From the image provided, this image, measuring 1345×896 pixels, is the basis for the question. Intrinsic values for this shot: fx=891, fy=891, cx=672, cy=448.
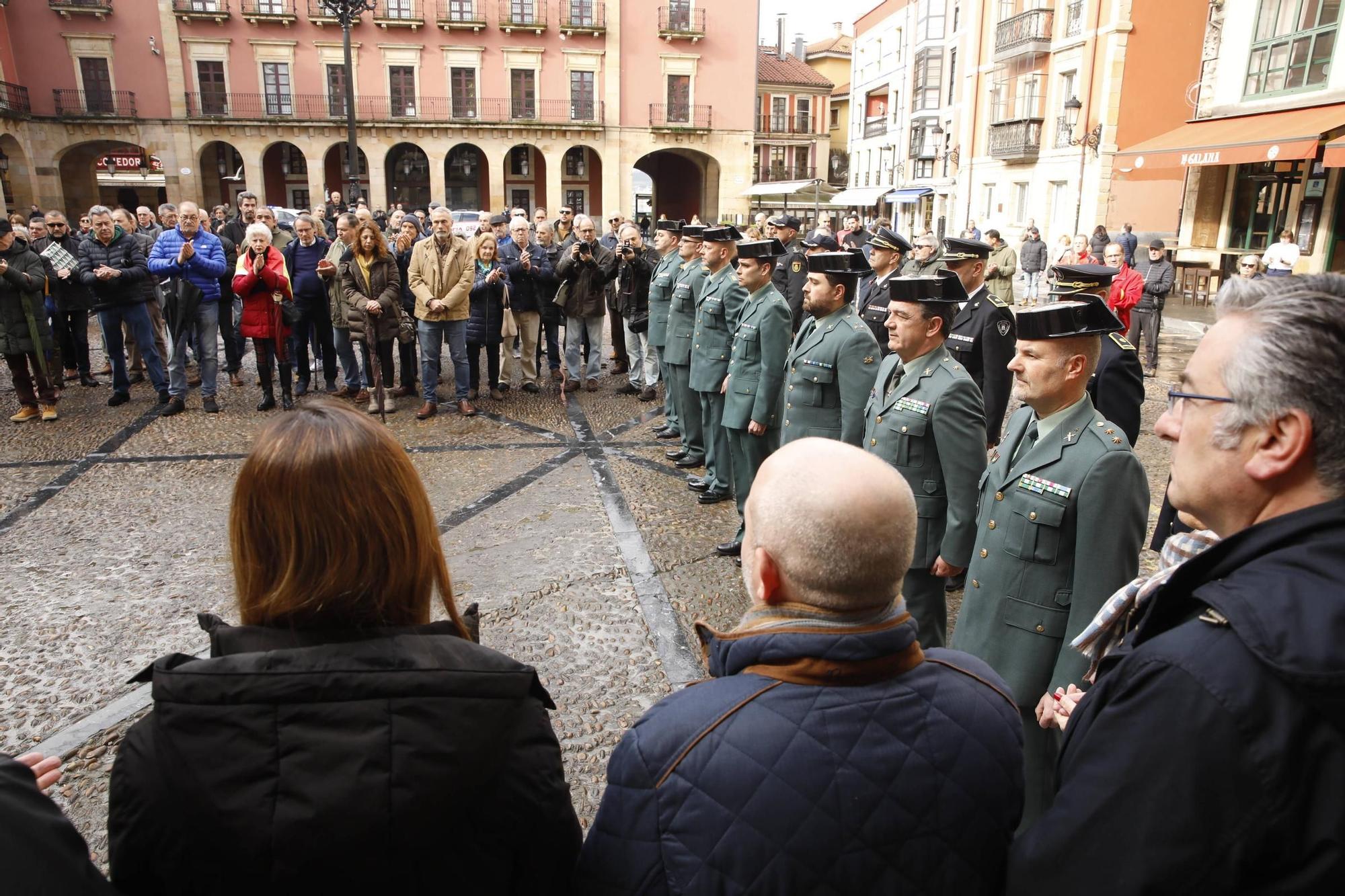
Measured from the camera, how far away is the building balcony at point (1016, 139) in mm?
28156

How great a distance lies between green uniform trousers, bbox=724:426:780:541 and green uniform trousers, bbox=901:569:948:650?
76.5 inches

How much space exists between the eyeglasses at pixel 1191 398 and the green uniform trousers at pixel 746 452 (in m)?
Answer: 4.05

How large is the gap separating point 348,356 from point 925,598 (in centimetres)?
696

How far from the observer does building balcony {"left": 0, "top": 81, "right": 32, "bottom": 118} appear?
1243 inches

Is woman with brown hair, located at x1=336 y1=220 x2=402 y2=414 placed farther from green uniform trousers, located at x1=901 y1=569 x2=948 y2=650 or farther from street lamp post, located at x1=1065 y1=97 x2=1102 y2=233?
street lamp post, located at x1=1065 y1=97 x2=1102 y2=233

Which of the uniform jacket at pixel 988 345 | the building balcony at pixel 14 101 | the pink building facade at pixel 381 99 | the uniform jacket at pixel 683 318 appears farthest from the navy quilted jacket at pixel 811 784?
the building balcony at pixel 14 101

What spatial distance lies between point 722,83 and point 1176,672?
42.2 m

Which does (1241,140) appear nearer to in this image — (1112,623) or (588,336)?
(588,336)

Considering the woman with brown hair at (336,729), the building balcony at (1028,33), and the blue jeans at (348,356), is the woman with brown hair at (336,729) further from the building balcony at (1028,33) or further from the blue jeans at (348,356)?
the building balcony at (1028,33)

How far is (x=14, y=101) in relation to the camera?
33531mm

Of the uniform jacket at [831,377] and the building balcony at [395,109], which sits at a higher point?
the building balcony at [395,109]

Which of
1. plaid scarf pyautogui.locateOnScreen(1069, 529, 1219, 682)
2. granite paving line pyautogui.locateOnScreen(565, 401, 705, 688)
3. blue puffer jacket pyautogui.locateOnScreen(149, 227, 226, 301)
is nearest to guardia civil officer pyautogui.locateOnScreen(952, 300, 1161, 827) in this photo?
plaid scarf pyautogui.locateOnScreen(1069, 529, 1219, 682)

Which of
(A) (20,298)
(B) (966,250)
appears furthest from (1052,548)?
(A) (20,298)

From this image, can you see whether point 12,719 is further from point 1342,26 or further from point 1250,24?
point 1250,24
